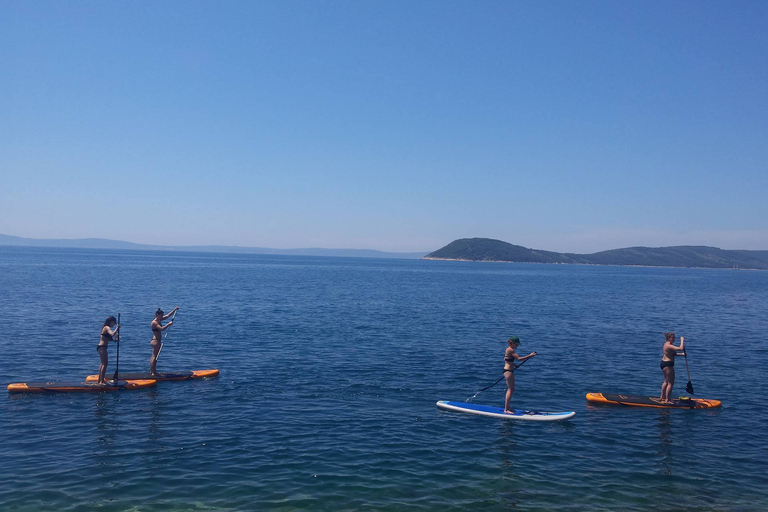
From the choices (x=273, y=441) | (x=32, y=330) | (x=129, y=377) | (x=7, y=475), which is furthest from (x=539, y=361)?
(x=32, y=330)

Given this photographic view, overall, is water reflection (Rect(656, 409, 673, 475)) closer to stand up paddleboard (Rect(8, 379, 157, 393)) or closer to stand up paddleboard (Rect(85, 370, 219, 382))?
stand up paddleboard (Rect(85, 370, 219, 382))

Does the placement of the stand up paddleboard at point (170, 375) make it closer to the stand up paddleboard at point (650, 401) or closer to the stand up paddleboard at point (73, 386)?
the stand up paddleboard at point (73, 386)

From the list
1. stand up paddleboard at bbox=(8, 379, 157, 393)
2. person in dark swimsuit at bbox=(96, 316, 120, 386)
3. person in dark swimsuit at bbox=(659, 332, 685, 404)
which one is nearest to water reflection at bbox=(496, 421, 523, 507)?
person in dark swimsuit at bbox=(659, 332, 685, 404)

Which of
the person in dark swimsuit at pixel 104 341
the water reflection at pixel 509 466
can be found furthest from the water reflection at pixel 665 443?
the person in dark swimsuit at pixel 104 341

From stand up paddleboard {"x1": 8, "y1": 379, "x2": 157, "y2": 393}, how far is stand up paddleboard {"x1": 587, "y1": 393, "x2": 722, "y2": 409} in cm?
1853

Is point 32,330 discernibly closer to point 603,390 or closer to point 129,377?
point 129,377

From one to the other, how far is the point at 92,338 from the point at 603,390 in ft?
99.3

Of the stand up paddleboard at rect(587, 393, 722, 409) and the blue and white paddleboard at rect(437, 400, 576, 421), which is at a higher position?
the stand up paddleboard at rect(587, 393, 722, 409)

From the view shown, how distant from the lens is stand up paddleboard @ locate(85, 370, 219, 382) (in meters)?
22.5

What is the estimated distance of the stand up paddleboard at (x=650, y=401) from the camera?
67.1ft

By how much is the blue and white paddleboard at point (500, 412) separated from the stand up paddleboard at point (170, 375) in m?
10.8

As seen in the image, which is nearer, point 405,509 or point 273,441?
point 405,509

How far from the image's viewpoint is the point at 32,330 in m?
34.7

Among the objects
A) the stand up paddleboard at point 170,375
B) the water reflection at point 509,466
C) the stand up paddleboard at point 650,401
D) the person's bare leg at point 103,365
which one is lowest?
the water reflection at point 509,466
